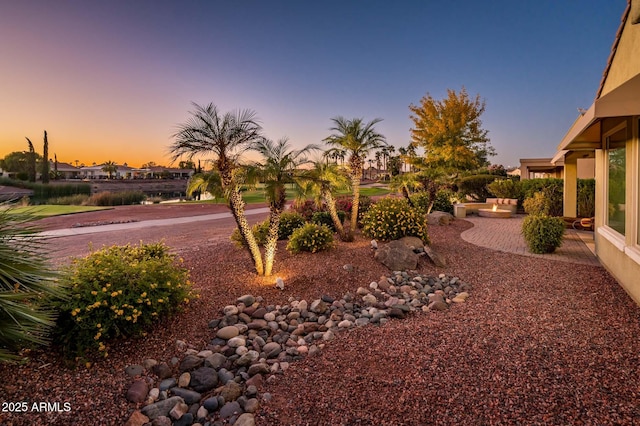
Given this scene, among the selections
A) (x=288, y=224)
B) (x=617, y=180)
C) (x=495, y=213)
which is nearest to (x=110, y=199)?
(x=288, y=224)

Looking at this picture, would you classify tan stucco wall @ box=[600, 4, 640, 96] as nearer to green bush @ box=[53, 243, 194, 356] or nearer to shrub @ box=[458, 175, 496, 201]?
green bush @ box=[53, 243, 194, 356]

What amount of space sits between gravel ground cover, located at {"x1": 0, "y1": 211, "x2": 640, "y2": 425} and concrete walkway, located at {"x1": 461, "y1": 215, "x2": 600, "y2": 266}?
9.09ft

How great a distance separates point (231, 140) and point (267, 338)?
3.27 metres

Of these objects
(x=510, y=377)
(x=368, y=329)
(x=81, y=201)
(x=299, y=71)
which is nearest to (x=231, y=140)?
(x=368, y=329)

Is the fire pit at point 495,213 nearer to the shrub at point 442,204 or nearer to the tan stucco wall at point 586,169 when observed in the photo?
the shrub at point 442,204

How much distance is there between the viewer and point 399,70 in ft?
56.7

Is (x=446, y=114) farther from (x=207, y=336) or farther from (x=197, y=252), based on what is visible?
(x=207, y=336)

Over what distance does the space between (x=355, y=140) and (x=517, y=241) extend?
18.9ft

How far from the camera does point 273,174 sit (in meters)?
6.32

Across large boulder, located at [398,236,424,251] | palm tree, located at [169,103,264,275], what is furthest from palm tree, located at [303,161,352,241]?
palm tree, located at [169,103,264,275]

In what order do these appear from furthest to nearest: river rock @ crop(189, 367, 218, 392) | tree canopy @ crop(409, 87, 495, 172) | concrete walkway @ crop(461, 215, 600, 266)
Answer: tree canopy @ crop(409, 87, 495, 172) < concrete walkway @ crop(461, 215, 600, 266) < river rock @ crop(189, 367, 218, 392)

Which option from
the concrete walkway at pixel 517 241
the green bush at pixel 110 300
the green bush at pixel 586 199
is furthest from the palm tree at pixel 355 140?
the green bush at pixel 586 199

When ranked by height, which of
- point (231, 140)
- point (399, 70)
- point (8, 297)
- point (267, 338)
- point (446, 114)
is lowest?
point (267, 338)

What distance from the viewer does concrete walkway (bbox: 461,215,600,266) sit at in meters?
7.93
